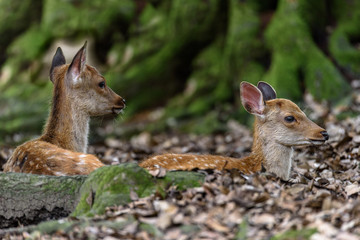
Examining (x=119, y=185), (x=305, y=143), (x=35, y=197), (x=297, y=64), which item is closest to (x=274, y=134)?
(x=305, y=143)

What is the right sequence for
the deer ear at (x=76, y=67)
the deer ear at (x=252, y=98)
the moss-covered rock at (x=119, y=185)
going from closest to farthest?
the moss-covered rock at (x=119, y=185)
the deer ear at (x=252, y=98)
the deer ear at (x=76, y=67)

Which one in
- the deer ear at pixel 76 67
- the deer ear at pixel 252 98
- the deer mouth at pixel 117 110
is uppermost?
the deer ear at pixel 76 67

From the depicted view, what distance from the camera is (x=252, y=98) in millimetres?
7594

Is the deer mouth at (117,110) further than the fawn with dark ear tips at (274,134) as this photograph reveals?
Yes

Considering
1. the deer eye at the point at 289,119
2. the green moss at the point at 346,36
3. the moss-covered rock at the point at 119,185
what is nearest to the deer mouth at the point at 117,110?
the deer eye at the point at 289,119

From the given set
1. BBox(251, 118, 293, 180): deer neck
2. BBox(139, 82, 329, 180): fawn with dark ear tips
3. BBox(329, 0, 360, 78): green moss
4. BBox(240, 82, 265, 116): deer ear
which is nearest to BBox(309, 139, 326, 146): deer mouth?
BBox(139, 82, 329, 180): fawn with dark ear tips

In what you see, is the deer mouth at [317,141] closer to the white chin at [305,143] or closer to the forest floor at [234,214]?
the white chin at [305,143]

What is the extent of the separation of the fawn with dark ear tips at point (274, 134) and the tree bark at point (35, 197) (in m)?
1.49

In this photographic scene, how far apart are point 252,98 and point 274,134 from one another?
0.54 meters

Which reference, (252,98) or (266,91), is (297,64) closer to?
(266,91)

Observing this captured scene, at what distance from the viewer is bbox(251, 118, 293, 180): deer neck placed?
7371mm

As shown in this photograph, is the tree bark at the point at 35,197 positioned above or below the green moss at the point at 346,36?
below

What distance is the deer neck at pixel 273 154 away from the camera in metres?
7.37

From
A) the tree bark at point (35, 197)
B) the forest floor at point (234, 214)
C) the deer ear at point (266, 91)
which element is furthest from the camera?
the deer ear at point (266, 91)
